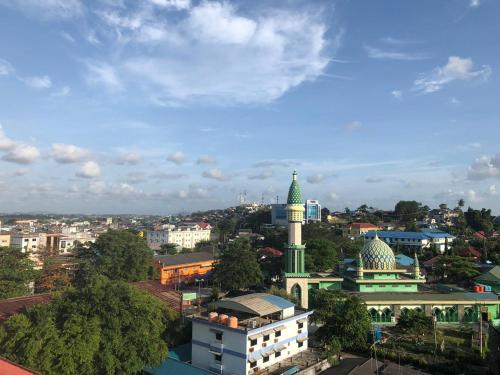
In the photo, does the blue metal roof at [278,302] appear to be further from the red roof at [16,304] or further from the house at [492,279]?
the house at [492,279]

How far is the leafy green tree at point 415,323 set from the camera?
28250 mm

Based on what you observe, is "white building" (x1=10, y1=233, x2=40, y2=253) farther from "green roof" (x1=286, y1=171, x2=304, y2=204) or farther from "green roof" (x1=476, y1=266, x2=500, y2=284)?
"green roof" (x1=476, y1=266, x2=500, y2=284)

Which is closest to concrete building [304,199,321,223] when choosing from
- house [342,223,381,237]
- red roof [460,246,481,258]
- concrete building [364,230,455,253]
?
house [342,223,381,237]

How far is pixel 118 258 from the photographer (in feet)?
144

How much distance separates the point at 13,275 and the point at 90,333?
63.4 ft

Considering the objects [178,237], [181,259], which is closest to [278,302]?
[181,259]

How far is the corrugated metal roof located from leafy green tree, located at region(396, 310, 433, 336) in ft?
31.9

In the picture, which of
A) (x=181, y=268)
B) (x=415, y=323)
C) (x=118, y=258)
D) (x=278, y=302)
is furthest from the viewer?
(x=181, y=268)

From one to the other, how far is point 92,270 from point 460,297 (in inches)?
1358

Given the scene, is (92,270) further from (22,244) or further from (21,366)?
(22,244)

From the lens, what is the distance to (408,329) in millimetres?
29031

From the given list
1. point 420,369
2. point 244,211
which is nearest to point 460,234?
point 420,369

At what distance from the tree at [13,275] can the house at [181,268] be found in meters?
20.0

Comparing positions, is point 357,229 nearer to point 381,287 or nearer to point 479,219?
point 479,219
